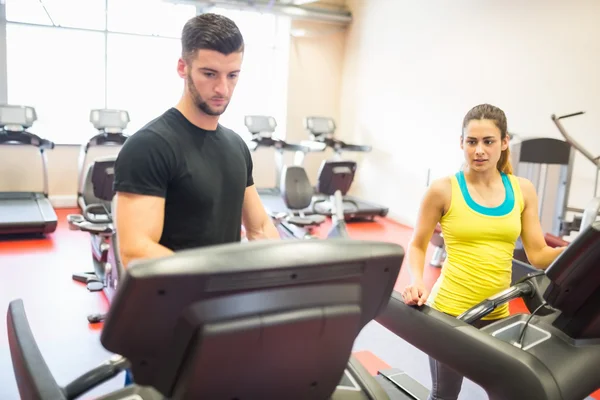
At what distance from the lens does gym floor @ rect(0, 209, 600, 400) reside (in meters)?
2.80

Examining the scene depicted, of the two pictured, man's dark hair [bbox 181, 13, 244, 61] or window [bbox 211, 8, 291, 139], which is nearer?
man's dark hair [bbox 181, 13, 244, 61]

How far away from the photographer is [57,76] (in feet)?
24.2

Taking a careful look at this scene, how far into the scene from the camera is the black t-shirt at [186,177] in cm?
133

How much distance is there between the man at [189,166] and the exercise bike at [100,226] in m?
2.27

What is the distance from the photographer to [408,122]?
684cm

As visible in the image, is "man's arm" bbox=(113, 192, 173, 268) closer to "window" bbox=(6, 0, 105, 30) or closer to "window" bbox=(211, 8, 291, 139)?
"window" bbox=(6, 0, 105, 30)

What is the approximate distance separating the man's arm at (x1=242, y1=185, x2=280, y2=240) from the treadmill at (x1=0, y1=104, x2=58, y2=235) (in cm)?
425

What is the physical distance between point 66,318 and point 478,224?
280 cm

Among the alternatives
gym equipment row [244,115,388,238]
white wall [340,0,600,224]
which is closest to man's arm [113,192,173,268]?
gym equipment row [244,115,388,238]

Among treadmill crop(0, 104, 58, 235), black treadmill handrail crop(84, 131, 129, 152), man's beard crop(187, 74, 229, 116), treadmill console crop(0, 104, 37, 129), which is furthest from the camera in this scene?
black treadmill handrail crop(84, 131, 129, 152)

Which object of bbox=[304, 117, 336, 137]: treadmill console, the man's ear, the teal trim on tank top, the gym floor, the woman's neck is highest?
the man's ear

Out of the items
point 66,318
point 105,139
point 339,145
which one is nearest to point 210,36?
point 66,318

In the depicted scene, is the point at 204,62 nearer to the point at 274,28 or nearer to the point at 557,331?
the point at 557,331

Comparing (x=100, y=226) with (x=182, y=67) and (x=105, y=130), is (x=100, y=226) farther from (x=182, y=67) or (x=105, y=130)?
(x=105, y=130)
